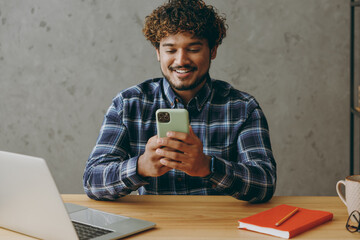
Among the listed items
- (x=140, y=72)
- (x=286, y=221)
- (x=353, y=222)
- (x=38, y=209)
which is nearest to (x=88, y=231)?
(x=38, y=209)

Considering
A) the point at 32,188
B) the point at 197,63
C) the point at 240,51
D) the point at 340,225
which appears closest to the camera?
the point at 32,188

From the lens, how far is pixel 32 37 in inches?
110

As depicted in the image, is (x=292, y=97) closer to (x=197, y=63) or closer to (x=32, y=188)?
(x=197, y=63)

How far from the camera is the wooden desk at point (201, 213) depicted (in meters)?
1.08

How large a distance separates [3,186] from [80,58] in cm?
181

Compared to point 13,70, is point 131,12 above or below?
above

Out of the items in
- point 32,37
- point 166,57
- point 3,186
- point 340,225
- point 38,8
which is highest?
point 38,8

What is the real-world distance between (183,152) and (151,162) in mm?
108

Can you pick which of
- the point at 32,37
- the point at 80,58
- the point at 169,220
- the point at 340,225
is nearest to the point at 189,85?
the point at 169,220

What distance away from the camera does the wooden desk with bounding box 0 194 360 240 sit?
1085mm

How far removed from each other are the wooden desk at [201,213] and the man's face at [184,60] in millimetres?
485

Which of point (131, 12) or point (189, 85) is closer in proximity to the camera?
point (189, 85)

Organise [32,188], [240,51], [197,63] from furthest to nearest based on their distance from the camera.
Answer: [240,51]
[197,63]
[32,188]

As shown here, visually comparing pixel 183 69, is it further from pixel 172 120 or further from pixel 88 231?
pixel 88 231
